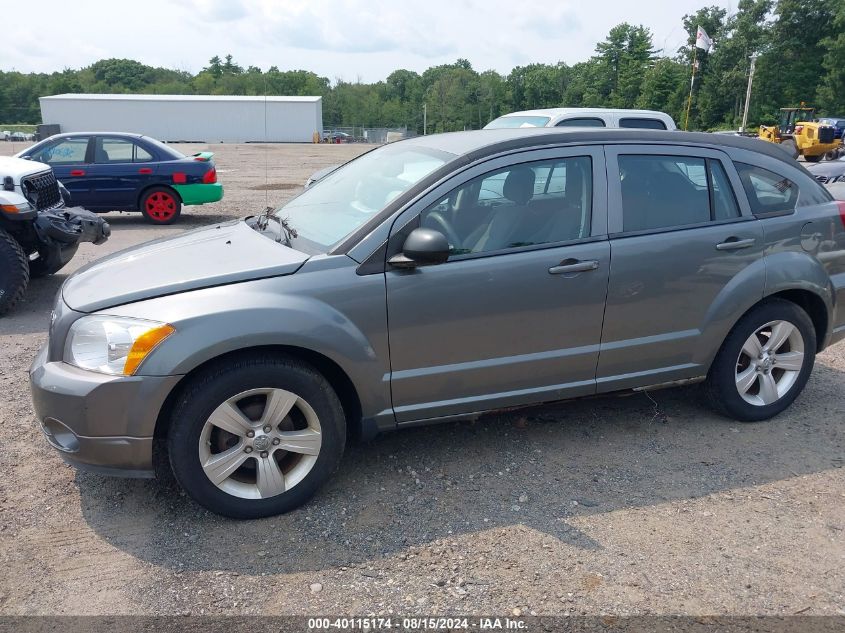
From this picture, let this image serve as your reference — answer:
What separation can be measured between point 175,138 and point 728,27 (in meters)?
57.0

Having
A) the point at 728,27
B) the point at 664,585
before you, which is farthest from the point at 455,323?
the point at 728,27

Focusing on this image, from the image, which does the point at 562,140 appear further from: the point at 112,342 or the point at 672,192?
the point at 112,342

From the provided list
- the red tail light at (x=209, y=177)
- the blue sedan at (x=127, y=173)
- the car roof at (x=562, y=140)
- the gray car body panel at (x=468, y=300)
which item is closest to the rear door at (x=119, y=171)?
the blue sedan at (x=127, y=173)

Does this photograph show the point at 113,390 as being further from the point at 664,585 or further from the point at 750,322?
the point at 750,322

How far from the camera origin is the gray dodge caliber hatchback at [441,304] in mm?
A: 3121

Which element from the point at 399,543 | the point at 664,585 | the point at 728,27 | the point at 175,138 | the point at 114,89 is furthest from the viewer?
the point at 114,89

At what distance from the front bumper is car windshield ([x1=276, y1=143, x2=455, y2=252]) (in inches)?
41.4

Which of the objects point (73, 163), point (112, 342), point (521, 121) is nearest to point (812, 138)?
point (521, 121)

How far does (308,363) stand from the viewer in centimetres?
332

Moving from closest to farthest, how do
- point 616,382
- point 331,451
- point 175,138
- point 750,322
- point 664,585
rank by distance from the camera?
point 664,585
point 331,451
point 616,382
point 750,322
point 175,138

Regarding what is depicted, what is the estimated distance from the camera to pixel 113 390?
3.02m

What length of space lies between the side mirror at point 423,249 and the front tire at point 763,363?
6.52 feet

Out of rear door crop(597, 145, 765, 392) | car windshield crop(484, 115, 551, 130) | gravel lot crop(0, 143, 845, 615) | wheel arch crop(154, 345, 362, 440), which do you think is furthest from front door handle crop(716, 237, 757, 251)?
car windshield crop(484, 115, 551, 130)

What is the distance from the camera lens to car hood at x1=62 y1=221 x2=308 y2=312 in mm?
3238
